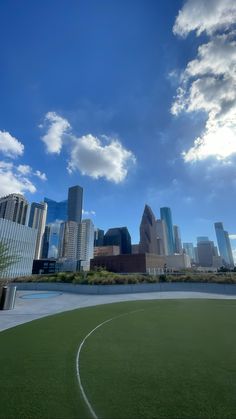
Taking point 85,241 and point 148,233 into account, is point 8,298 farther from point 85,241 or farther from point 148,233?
point 85,241

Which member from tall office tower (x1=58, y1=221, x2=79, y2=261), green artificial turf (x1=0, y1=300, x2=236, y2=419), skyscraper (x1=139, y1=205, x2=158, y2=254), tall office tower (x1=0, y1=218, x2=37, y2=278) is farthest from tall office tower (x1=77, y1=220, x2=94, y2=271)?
green artificial turf (x1=0, y1=300, x2=236, y2=419)

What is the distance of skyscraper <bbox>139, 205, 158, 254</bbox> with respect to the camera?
124 meters

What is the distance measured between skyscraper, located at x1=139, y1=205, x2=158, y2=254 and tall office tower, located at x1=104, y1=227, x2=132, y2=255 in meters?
58.6

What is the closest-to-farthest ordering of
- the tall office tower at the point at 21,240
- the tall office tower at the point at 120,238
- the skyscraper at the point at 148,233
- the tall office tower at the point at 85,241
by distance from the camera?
the tall office tower at the point at 21,240 → the skyscraper at the point at 148,233 → the tall office tower at the point at 120,238 → the tall office tower at the point at 85,241

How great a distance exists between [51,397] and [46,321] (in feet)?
17.4

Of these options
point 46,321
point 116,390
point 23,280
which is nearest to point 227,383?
point 116,390

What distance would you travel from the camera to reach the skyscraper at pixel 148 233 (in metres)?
124

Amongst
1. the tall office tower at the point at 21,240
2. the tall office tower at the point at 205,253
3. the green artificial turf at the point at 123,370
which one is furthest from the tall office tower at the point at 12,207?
the tall office tower at the point at 205,253

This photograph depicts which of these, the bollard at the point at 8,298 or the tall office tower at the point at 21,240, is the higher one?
the tall office tower at the point at 21,240

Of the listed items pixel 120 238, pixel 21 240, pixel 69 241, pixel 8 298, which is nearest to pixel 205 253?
pixel 120 238

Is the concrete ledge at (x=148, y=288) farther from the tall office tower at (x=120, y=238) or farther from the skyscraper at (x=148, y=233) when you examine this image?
the tall office tower at (x=120, y=238)

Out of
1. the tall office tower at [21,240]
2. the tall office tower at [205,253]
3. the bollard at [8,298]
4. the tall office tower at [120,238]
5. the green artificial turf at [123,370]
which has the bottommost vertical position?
the green artificial turf at [123,370]

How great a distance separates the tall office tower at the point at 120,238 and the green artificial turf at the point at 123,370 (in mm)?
178924

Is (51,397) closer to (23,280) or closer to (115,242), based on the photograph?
(23,280)
